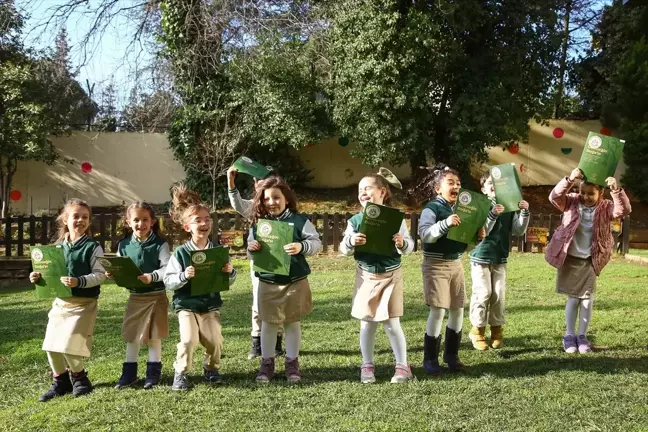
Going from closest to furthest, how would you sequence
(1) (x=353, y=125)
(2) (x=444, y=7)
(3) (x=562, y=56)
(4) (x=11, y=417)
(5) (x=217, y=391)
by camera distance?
1. (4) (x=11, y=417)
2. (5) (x=217, y=391)
3. (2) (x=444, y=7)
4. (1) (x=353, y=125)
5. (3) (x=562, y=56)

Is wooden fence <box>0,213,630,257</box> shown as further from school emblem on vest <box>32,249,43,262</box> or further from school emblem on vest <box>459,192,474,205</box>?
school emblem on vest <box>459,192,474,205</box>

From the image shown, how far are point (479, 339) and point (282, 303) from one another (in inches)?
74.3

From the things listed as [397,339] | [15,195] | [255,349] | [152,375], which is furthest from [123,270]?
[15,195]

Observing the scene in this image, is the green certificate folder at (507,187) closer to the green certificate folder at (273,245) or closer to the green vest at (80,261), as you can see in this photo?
the green certificate folder at (273,245)

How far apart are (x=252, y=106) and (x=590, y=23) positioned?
12.6 metres

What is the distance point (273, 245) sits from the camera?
15.0 ft

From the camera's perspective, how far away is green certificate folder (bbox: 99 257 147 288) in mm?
4340

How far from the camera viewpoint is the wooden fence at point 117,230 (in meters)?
13.4

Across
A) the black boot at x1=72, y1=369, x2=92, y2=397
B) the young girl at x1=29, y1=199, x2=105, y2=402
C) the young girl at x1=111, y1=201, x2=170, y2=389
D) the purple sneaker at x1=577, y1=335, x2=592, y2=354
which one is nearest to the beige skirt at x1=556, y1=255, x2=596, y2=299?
the purple sneaker at x1=577, y1=335, x2=592, y2=354

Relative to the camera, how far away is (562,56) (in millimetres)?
18578

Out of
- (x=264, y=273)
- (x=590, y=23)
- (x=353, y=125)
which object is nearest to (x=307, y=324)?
(x=264, y=273)

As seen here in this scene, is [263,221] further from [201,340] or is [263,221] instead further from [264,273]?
[201,340]

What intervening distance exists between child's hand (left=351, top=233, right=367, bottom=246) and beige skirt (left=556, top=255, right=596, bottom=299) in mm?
2066

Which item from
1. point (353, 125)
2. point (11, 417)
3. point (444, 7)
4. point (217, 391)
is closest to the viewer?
point (11, 417)
